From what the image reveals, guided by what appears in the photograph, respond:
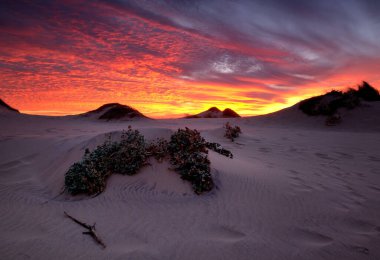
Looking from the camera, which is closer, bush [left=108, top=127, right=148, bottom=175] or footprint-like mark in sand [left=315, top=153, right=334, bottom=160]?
bush [left=108, top=127, right=148, bottom=175]

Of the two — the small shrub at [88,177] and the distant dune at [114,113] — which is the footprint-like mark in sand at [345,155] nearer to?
the small shrub at [88,177]

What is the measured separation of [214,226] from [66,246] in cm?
200

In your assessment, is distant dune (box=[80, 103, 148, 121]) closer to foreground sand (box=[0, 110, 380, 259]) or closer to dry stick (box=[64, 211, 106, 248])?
foreground sand (box=[0, 110, 380, 259])

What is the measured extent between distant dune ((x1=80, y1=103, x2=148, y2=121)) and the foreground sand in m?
14.4

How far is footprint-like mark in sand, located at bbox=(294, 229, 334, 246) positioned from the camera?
11.2 ft

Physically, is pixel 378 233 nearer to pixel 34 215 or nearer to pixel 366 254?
pixel 366 254

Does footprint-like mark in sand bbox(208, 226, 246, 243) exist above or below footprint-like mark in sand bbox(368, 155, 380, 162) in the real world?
below

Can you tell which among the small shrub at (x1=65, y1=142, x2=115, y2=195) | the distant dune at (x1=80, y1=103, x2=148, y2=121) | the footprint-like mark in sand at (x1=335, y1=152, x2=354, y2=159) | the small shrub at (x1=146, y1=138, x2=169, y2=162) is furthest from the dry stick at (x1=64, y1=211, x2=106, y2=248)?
the distant dune at (x1=80, y1=103, x2=148, y2=121)

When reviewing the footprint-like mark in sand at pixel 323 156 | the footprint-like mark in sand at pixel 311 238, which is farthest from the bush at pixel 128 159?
the footprint-like mark in sand at pixel 323 156

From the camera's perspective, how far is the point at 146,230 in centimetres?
363

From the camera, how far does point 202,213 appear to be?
162 inches

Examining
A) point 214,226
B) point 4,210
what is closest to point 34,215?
point 4,210

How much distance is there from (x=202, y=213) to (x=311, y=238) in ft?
5.26

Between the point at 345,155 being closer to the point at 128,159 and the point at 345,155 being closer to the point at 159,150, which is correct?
the point at 159,150
